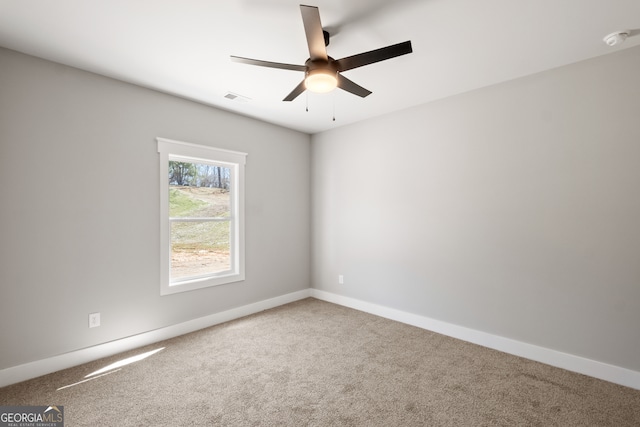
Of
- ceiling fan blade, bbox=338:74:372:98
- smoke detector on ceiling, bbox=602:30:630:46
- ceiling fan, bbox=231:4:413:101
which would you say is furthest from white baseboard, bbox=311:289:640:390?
ceiling fan, bbox=231:4:413:101

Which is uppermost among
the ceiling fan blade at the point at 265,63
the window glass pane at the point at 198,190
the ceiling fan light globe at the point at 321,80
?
the ceiling fan blade at the point at 265,63

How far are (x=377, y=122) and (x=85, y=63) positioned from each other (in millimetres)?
3195

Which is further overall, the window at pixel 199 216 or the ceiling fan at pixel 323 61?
the window at pixel 199 216

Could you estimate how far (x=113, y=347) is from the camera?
287 cm

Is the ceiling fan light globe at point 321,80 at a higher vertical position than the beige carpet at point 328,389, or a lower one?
higher

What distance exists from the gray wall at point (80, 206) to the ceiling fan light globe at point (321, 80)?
2024 mm

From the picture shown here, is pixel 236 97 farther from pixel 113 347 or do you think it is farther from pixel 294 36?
pixel 113 347

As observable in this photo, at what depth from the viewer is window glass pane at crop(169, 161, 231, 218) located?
11.4 ft

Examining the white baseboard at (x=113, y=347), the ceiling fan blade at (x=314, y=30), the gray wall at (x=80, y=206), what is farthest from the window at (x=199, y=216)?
the ceiling fan blade at (x=314, y=30)

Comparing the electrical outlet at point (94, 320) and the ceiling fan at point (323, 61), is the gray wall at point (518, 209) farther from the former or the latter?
the electrical outlet at point (94, 320)

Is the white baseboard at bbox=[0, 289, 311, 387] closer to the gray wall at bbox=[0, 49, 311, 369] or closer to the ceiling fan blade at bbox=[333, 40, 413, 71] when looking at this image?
the gray wall at bbox=[0, 49, 311, 369]

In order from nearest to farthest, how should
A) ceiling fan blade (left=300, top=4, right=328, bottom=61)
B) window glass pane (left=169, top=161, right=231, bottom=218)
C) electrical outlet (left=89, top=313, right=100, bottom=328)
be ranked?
ceiling fan blade (left=300, top=4, right=328, bottom=61) → electrical outlet (left=89, top=313, right=100, bottom=328) → window glass pane (left=169, top=161, right=231, bottom=218)

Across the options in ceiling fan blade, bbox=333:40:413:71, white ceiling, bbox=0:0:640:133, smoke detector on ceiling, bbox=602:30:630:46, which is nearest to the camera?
ceiling fan blade, bbox=333:40:413:71

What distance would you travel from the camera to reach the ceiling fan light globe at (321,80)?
2.01 meters
